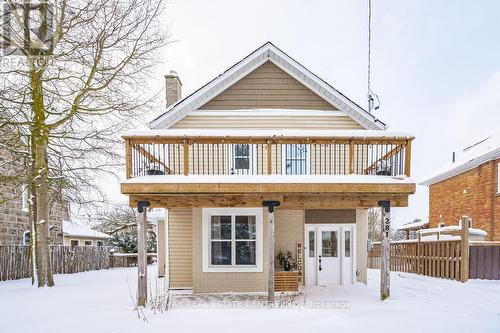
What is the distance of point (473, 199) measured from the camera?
17.8 m

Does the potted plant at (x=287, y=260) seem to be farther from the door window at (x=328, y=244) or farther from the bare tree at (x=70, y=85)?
the bare tree at (x=70, y=85)

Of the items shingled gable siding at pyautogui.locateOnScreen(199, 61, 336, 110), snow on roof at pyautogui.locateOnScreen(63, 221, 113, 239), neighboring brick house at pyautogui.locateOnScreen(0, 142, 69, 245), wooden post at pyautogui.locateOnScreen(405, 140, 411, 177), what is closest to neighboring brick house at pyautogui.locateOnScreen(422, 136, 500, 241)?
shingled gable siding at pyautogui.locateOnScreen(199, 61, 336, 110)

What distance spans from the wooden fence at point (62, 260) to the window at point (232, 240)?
326 inches

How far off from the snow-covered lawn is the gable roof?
541 cm

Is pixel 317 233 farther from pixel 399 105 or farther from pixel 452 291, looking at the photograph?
pixel 399 105

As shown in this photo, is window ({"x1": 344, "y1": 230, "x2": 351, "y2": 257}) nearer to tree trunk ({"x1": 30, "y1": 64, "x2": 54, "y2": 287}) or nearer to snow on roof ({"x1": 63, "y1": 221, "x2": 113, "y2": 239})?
tree trunk ({"x1": 30, "y1": 64, "x2": 54, "y2": 287})

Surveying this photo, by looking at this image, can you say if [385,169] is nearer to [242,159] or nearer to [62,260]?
[242,159]

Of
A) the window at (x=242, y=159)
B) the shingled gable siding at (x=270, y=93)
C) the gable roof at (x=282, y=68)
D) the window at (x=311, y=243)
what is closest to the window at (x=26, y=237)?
the gable roof at (x=282, y=68)

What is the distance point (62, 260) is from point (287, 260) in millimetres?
11597

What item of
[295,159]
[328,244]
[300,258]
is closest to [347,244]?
[328,244]

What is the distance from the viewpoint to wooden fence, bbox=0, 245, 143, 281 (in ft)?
42.3

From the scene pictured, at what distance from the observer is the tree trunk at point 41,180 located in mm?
11086

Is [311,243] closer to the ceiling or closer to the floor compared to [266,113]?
closer to the floor

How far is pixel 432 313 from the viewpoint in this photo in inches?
280
